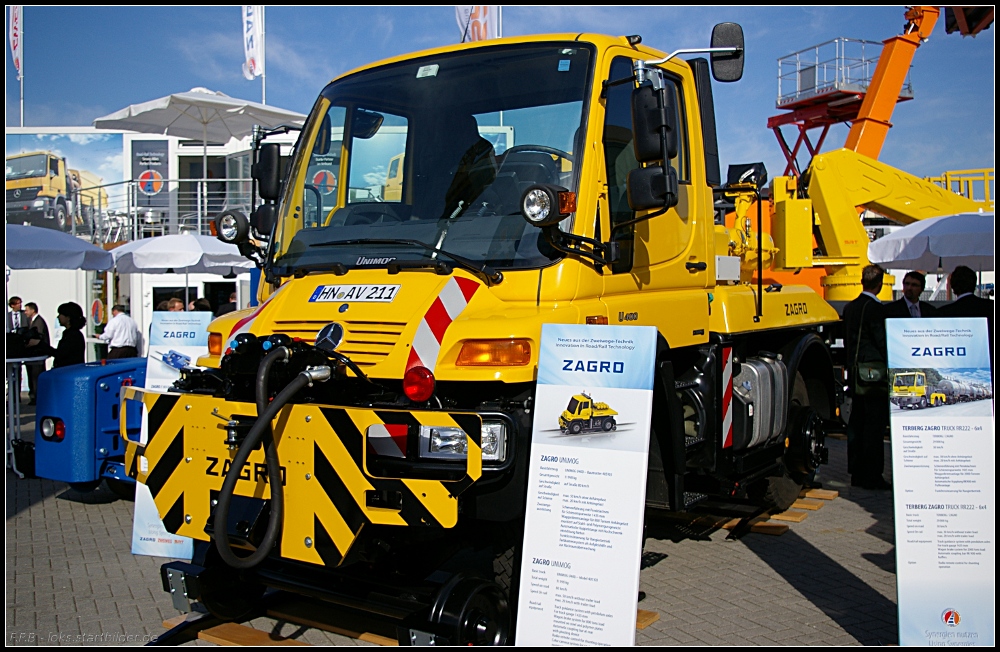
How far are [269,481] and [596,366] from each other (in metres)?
1.53

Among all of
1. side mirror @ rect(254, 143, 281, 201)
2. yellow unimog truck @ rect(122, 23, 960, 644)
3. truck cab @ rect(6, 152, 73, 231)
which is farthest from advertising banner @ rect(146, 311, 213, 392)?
truck cab @ rect(6, 152, 73, 231)

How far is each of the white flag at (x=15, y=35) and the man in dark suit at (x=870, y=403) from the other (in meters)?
25.2

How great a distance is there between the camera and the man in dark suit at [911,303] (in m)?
8.00

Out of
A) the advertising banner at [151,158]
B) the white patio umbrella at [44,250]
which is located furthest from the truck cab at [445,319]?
the advertising banner at [151,158]

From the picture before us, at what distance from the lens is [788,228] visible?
286 inches

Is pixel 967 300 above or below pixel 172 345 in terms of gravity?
above

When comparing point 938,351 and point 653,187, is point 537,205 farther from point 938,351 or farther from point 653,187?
point 938,351

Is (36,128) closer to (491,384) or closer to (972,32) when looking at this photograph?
(972,32)

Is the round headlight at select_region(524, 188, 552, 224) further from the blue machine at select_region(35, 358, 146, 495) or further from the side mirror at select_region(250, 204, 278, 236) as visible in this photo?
the blue machine at select_region(35, 358, 146, 495)

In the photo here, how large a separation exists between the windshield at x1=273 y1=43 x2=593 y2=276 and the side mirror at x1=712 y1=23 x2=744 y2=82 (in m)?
0.85

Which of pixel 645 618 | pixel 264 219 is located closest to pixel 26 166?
pixel 264 219

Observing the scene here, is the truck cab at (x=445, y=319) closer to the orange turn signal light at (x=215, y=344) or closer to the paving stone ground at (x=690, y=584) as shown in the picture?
the orange turn signal light at (x=215, y=344)

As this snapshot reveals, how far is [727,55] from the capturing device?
4785 millimetres

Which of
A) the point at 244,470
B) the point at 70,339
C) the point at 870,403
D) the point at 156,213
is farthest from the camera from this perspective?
the point at 156,213
